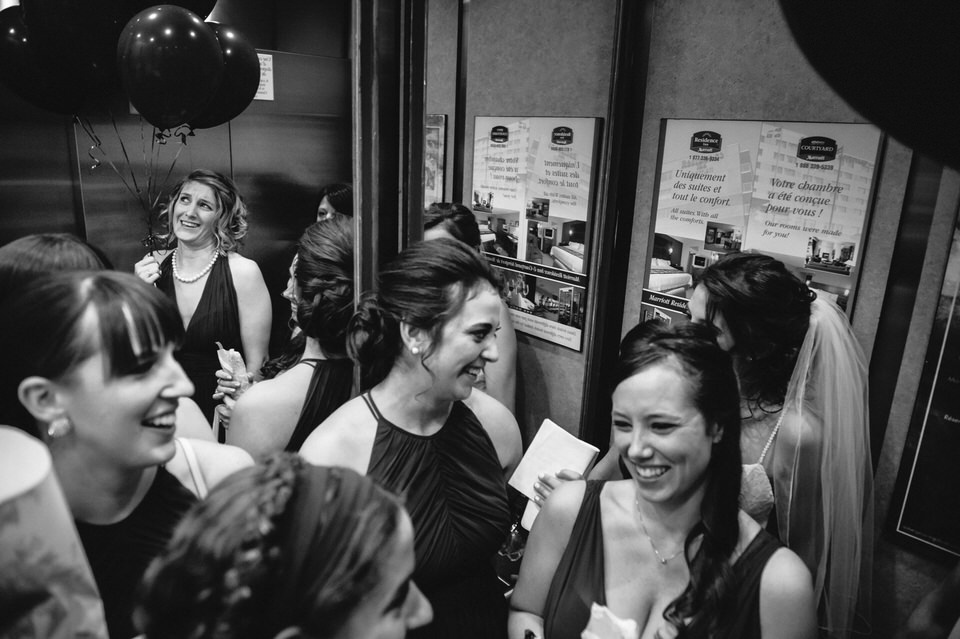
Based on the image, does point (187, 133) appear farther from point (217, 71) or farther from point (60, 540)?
point (60, 540)

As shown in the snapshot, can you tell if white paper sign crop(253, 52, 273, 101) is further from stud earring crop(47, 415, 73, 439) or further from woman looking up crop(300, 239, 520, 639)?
stud earring crop(47, 415, 73, 439)

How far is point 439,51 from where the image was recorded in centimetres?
262

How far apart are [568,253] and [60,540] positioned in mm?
2548

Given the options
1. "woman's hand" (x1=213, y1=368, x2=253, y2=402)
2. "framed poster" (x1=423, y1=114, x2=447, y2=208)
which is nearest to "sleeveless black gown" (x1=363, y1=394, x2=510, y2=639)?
"woman's hand" (x1=213, y1=368, x2=253, y2=402)

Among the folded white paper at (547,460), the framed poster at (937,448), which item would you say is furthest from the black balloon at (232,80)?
the framed poster at (937,448)

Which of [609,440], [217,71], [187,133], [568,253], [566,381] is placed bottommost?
[609,440]

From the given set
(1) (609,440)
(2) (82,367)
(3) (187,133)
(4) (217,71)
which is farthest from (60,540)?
(1) (609,440)

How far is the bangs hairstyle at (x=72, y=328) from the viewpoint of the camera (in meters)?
0.95

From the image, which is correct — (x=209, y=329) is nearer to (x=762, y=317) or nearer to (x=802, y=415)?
(x=762, y=317)

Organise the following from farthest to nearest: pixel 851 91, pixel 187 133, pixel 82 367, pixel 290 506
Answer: pixel 187 133, pixel 82 367, pixel 851 91, pixel 290 506

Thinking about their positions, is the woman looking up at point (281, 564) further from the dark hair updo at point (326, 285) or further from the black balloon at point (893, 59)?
the dark hair updo at point (326, 285)

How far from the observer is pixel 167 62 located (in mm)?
1880

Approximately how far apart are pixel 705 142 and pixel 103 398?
7.42 ft

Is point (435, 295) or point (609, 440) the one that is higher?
point (435, 295)
